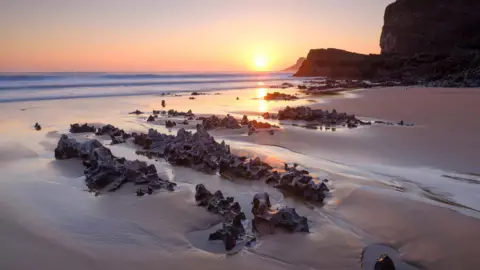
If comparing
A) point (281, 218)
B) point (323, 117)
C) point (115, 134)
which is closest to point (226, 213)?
point (281, 218)

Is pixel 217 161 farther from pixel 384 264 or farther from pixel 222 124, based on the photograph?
pixel 222 124

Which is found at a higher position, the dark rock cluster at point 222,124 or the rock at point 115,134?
the dark rock cluster at point 222,124

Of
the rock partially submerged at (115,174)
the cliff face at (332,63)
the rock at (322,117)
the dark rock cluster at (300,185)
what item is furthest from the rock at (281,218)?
the cliff face at (332,63)

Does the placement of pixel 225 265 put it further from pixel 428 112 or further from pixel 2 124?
pixel 428 112

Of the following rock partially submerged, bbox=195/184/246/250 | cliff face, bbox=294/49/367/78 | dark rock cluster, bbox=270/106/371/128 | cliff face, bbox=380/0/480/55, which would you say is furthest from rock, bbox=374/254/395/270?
cliff face, bbox=380/0/480/55

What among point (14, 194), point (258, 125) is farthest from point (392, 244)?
point (258, 125)

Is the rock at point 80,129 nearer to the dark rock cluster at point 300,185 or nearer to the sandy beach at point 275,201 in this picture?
the sandy beach at point 275,201

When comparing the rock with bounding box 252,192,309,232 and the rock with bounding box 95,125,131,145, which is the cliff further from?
the rock with bounding box 252,192,309,232
